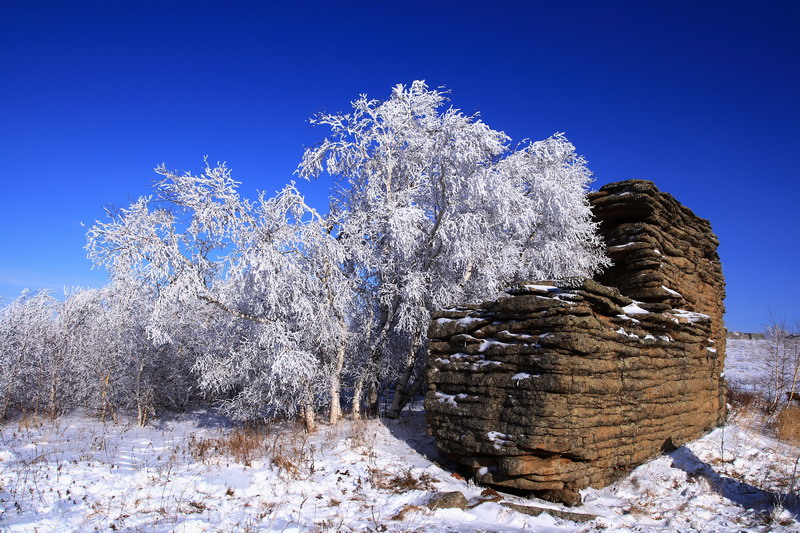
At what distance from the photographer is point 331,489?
760 cm

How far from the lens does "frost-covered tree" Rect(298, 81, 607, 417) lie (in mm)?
11773

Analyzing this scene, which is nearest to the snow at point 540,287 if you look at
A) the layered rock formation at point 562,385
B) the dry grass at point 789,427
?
the layered rock formation at point 562,385

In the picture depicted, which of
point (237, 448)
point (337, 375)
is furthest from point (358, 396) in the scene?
point (237, 448)

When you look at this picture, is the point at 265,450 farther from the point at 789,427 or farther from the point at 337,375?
the point at 789,427

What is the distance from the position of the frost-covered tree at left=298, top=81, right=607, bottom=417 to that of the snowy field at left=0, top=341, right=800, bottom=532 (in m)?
3.08

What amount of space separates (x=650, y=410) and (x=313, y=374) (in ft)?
22.1

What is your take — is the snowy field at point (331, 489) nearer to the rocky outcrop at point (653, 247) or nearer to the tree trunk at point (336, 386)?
the tree trunk at point (336, 386)

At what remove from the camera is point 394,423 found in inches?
469

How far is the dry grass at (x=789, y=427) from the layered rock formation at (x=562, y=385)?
2.59m

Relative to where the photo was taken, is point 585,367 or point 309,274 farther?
point 309,274

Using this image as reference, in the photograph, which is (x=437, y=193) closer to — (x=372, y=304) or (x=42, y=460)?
(x=372, y=304)

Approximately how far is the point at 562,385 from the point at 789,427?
8869 mm

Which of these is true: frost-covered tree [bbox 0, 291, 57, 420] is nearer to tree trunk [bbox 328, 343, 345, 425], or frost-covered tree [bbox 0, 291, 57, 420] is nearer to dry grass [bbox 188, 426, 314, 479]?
dry grass [bbox 188, 426, 314, 479]

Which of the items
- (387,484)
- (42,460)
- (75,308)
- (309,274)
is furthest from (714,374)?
(75,308)
